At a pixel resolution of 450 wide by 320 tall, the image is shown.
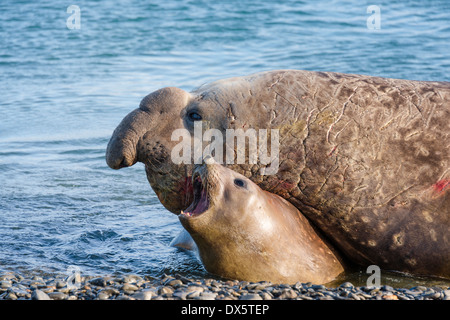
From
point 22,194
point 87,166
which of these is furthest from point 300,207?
point 87,166

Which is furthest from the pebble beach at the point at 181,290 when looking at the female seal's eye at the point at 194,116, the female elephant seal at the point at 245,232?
the female seal's eye at the point at 194,116

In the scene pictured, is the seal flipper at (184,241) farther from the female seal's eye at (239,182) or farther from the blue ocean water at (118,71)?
the female seal's eye at (239,182)

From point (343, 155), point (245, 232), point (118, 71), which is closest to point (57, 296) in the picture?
point (245, 232)

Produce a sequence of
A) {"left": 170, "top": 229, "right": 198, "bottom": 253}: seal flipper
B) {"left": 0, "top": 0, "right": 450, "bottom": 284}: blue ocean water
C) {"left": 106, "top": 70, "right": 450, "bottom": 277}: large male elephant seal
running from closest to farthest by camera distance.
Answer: {"left": 106, "top": 70, "right": 450, "bottom": 277}: large male elephant seal
{"left": 170, "top": 229, "right": 198, "bottom": 253}: seal flipper
{"left": 0, "top": 0, "right": 450, "bottom": 284}: blue ocean water

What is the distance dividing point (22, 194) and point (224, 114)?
12.4ft

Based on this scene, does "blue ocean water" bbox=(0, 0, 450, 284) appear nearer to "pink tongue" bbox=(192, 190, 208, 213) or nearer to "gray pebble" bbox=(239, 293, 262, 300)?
"pink tongue" bbox=(192, 190, 208, 213)

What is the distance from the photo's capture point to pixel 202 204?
5.88 meters

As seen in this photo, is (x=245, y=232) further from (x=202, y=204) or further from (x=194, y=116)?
(x=194, y=116)

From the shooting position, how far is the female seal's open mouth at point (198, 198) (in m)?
5.83

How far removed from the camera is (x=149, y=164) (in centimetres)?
639

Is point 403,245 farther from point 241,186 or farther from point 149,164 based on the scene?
point 149,164

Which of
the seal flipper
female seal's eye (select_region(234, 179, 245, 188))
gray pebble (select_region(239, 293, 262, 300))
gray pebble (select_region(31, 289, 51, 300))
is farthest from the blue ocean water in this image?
gray pebble (select_region(239, 293, 262, 300))

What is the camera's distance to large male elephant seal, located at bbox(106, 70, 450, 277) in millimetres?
6141

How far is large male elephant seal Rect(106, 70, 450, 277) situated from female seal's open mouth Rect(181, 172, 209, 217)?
0.66ft
